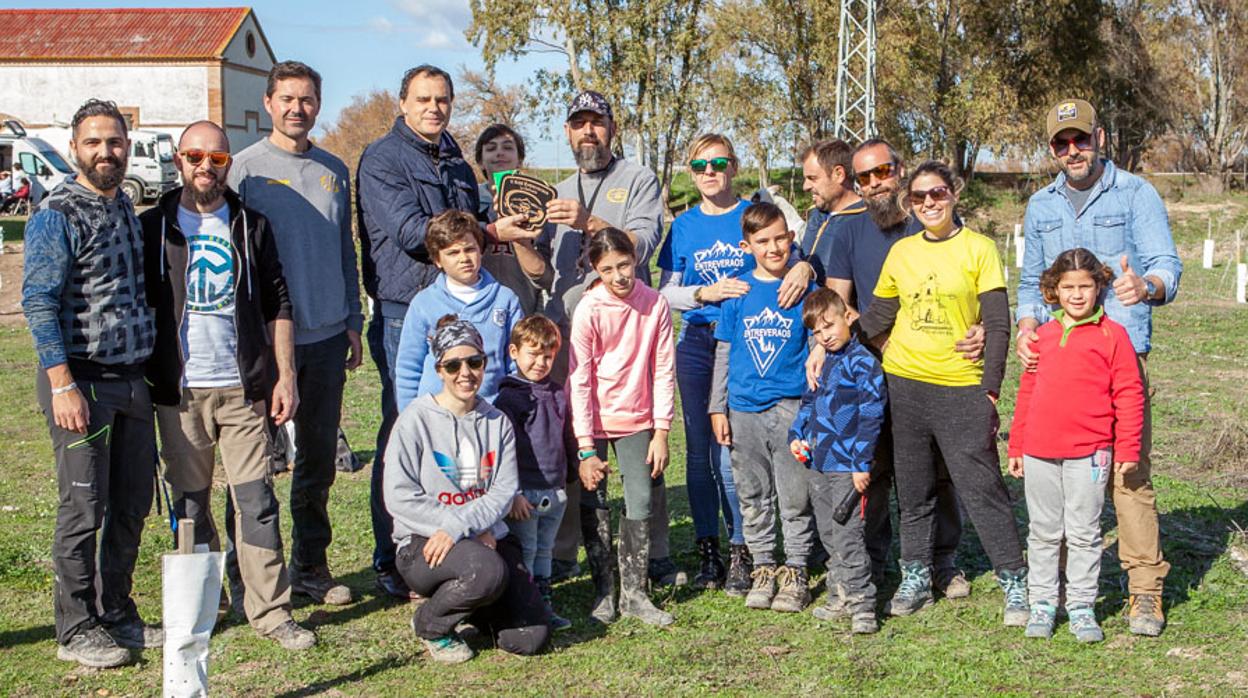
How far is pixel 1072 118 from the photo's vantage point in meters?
4.95

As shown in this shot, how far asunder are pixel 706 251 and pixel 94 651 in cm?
306

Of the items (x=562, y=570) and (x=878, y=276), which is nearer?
(x=878, y=276)

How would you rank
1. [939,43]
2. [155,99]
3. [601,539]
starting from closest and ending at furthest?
[601,539] → [939,43] → [155,99]

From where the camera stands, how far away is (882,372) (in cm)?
525

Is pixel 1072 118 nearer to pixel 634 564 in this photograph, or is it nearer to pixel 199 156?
pixel 634 564

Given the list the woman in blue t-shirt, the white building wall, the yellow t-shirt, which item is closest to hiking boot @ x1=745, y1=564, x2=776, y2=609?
the woman in blue t-shirt

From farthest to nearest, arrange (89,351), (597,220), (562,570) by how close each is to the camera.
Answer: (562,570) < (597,220) < (89,351)

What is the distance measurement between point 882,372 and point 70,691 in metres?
3.42

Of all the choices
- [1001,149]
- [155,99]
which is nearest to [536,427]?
[1001,149]

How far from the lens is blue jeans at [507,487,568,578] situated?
17.1ft

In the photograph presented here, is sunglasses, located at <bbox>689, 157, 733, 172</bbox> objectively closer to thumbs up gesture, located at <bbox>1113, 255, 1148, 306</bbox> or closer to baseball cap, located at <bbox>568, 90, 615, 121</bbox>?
baseball cap, located at <bbox>568, 90, 615, 121</bbox>

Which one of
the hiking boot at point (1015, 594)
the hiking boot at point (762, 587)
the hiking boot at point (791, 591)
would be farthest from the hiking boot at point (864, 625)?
the hiking boot at point (1015, 594)

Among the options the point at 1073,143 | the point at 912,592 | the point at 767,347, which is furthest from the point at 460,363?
the point at 1073,143

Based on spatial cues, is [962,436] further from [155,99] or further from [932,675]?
[155,99]
